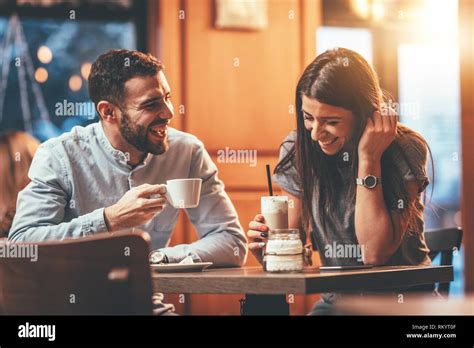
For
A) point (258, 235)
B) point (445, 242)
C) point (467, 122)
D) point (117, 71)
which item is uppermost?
point (117, 71)

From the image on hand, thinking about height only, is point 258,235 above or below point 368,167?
below

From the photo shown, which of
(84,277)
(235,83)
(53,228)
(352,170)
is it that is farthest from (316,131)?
(235,83)

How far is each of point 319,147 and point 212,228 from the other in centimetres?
43

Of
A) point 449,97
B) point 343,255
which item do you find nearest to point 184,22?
point 449,97

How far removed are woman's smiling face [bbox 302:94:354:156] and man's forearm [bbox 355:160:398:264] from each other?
7.1 inches

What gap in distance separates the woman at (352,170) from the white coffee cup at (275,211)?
317 mm

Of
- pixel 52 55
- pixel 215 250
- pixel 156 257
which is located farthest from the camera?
pixel 52 55

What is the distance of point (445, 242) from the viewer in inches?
99.3

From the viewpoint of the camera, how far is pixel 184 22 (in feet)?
13.5

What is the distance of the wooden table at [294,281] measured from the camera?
1.64m

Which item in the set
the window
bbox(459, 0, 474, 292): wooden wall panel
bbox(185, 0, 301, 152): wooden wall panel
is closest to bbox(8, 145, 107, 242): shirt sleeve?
the window

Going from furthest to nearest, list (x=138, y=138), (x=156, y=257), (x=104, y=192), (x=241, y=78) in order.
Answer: (x=241, y=78)
(x=138, y=138)
(x=104, y=192)
(x=156, y=257)

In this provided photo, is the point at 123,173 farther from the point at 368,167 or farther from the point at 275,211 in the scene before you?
the point at 368,167
